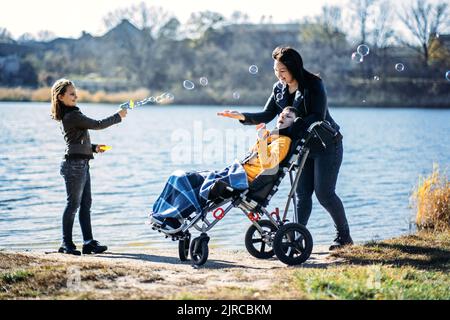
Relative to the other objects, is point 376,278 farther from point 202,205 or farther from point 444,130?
point 444,130

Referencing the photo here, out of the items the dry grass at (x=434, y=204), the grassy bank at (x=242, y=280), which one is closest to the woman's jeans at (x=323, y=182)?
the grassy bank at (x=242, y=280)

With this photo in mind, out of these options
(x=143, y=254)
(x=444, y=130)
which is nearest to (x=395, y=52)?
(x=444, y=130)

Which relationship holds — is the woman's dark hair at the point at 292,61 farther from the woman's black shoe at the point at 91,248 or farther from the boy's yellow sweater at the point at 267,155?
the woman's black shoe at the point at 91,248

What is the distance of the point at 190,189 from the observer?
680cm

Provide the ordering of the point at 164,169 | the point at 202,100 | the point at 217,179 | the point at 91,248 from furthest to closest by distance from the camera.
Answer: the point at 202,100 → the point at 164,169 → the point at 91,248 → the point at 217,179

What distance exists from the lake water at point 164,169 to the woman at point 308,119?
2.36 meters

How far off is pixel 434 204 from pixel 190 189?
4.48 metres

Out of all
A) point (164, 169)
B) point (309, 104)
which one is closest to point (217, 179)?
point (309, 104)

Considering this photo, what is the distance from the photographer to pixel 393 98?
52.7 meters

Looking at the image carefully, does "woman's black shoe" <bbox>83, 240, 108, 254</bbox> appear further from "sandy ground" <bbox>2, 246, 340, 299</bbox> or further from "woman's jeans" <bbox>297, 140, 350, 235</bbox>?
"woman's jeans" <bbox>297, 140, 350, 235</bbox>

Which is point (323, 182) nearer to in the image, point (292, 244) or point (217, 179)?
point (292, 244)

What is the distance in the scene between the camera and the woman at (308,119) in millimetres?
6953
